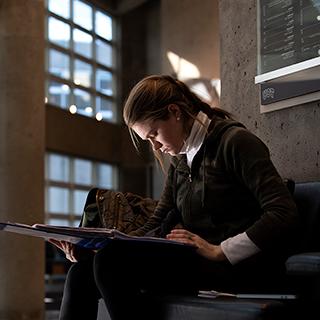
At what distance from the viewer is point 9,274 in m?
8.01

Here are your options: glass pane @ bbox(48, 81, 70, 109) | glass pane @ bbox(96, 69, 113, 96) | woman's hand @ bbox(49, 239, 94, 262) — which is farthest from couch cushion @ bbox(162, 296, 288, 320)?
glass pane @ bbox(96, 69, 113, 96)

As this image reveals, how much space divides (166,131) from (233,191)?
342 mm

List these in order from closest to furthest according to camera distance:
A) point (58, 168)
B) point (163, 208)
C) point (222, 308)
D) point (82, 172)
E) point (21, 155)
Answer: point (222, 308) → point (163, 208) → point (21, 155) → point (58, 168) → point (82, 172)

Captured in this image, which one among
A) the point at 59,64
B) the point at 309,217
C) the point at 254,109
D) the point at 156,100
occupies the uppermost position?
the point at 59,64

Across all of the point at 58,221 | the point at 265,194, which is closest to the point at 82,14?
the point at 58,221

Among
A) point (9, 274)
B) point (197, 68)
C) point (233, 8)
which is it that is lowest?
point (9, 274)

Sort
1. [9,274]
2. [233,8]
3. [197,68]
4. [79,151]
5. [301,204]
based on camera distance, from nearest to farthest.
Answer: [301,204] < [233,8] < [9,274] < [197,68] < [79,151]

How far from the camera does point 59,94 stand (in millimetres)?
17547

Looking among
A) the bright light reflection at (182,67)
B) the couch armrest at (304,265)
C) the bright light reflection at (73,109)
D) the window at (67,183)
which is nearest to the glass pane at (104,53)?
the bright light reflection at (73,109)

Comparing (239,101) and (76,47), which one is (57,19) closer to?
(76,47)

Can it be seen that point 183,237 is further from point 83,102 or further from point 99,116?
point 99,116

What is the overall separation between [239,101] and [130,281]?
5.21ft

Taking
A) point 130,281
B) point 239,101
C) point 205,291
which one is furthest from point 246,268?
point 239,101

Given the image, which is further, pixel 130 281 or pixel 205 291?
pixel 205 291
